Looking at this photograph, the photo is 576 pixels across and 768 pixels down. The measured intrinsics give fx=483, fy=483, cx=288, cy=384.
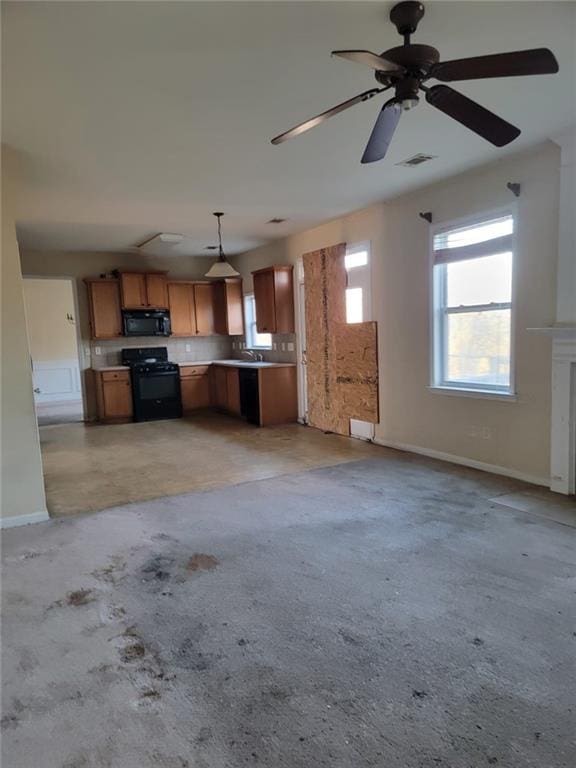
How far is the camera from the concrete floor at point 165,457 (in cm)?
433

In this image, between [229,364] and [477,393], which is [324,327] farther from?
[477,393]

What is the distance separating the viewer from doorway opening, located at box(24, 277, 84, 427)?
10.1 m

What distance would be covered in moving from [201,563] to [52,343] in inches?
351

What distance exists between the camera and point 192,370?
8.27 m

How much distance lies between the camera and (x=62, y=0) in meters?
1.94

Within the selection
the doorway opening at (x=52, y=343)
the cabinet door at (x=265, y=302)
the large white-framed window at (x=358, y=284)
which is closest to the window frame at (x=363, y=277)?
the large white-framed window at (x=358, y=284)

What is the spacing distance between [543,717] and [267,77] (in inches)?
122

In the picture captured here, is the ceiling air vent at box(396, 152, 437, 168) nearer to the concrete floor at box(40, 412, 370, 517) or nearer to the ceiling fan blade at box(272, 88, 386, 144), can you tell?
the ceiling fan blade at box(272, 88, 386, 144)

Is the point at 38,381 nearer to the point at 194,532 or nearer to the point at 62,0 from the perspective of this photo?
the point at 194,532

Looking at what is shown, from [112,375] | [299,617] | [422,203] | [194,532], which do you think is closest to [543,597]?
[299,617]

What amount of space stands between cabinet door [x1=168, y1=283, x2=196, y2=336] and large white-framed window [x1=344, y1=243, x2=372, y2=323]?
3.48m

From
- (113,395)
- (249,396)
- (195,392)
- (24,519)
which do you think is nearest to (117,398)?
(113,395)

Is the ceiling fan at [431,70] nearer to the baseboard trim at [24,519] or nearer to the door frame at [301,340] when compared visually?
the baseboard trim at [24,519]

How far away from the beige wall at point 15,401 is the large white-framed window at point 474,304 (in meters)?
3.66
